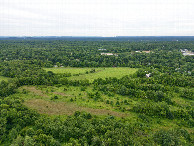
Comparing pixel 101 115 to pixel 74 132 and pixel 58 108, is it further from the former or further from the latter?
pixel 58 108

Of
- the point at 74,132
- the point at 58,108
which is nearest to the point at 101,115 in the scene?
the point at 74,132

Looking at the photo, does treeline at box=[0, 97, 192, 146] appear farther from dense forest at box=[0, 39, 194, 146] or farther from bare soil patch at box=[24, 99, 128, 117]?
bare soil patch at box=[24, 99, 128, 117]

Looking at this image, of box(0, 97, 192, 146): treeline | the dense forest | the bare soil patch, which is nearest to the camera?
box(0, 97, 192, 146): treeline

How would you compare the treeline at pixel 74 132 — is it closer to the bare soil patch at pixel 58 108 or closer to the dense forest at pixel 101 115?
the dense forest at pixel 101 115

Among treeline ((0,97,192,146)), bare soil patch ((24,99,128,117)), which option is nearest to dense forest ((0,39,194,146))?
treeline ((0,97,192,146))

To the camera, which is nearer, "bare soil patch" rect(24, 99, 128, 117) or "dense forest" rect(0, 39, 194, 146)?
"dense forest" rect(0, 39, 194, 146)

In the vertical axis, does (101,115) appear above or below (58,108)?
below

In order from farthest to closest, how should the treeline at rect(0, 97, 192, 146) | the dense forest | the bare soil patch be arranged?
the bare soil patch
the dense forest
the treeline at rect(0, 97, 192, 146)

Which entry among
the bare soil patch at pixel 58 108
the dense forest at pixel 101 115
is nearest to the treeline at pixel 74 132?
the dense forest at pixel 101 115

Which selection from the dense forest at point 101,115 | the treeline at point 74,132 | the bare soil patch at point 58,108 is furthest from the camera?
the bare soil patch at point 58,108

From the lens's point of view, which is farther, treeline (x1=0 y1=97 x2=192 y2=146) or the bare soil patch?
the bare soil patch

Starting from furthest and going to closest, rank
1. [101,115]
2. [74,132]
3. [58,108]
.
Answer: [58,108], [101,115], [74,132]
